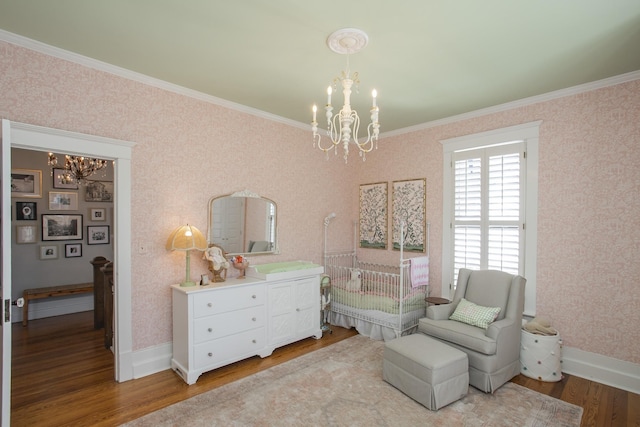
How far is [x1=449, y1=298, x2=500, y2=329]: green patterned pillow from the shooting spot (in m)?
3.07

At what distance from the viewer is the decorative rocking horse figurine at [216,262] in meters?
3.34

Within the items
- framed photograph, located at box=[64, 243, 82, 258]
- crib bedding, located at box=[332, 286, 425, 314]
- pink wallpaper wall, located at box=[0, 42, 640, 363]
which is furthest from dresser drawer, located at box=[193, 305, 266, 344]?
framed photograph, located at box=[64, 243, 82, 258]

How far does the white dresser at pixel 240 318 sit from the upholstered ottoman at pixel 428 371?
1.30 metres

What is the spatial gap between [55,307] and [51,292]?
15.8 inches

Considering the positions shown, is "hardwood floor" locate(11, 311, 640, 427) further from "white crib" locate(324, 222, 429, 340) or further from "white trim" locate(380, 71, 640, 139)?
"white trim" locate(380, 71, 640, 139)

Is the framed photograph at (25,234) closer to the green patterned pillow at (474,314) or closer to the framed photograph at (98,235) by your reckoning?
the framed photograph at (98,235)

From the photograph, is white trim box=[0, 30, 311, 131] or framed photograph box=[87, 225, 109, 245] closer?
white trim box=[0, 30, 311, 131]

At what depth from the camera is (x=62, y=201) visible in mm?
5035

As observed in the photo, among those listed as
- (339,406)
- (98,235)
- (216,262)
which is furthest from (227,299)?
(98,235)

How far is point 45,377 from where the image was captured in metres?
2.98

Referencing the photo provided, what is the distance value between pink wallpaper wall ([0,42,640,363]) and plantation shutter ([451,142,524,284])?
24 centimetres

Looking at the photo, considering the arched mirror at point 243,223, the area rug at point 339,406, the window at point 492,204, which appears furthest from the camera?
the arched mirror at point 243,223

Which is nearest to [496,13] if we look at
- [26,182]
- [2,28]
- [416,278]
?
[416,278]

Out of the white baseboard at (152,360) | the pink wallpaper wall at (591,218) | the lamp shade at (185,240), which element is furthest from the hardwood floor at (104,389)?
the lamp shade at (185,240)
